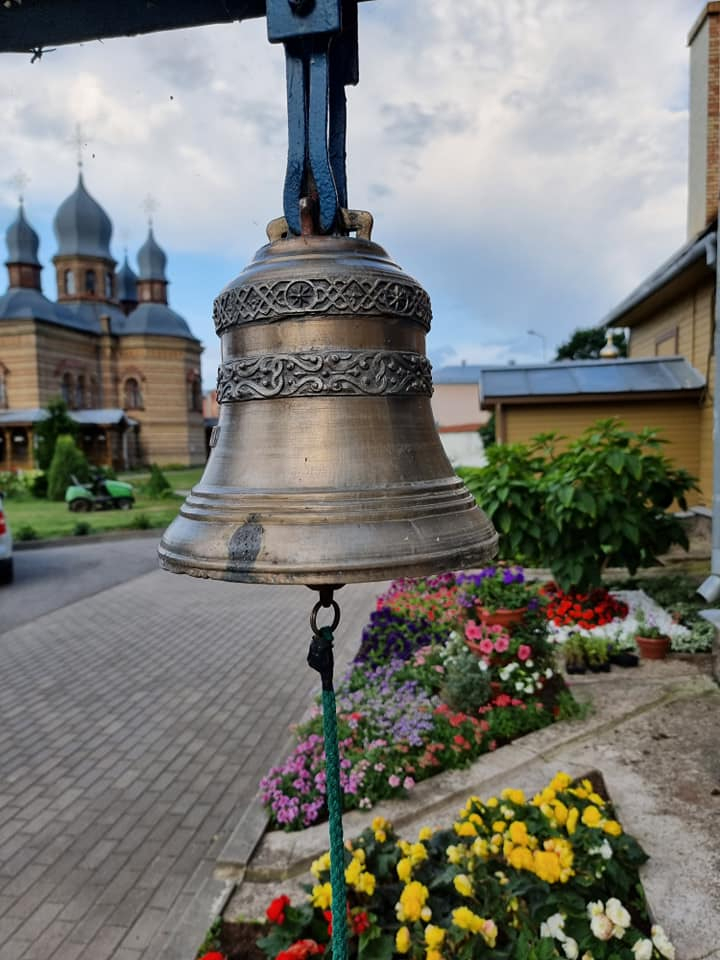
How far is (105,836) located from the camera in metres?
3.96

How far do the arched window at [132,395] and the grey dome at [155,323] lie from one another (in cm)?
345

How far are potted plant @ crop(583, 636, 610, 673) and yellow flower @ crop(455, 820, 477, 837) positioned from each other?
3.04 metres

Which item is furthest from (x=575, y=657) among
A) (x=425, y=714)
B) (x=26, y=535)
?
(x=26, y=535)

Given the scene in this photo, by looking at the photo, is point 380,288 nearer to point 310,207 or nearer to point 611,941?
point 310,207

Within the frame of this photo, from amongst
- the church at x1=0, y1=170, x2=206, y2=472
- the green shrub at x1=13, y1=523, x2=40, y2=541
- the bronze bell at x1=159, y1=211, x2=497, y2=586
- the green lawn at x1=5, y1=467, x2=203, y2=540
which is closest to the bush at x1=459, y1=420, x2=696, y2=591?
the bronze bell at x1=159, y1=211, x2=497, y2=586

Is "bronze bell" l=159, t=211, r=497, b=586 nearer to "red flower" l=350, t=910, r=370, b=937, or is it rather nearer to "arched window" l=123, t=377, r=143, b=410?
"red flower" l=350, t=910, r=370, b=937

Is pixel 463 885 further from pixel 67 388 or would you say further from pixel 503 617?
pixel 67 388

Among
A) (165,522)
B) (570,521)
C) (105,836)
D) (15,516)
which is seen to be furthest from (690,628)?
(15,516)

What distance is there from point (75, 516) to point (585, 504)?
1871cm

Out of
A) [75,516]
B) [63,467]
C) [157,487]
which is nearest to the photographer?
[75,516]

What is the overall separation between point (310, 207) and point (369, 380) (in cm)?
39

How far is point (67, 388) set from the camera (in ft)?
136

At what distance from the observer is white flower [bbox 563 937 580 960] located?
2.25m

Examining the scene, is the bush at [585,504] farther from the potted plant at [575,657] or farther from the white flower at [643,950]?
the white flower at [643,950]
